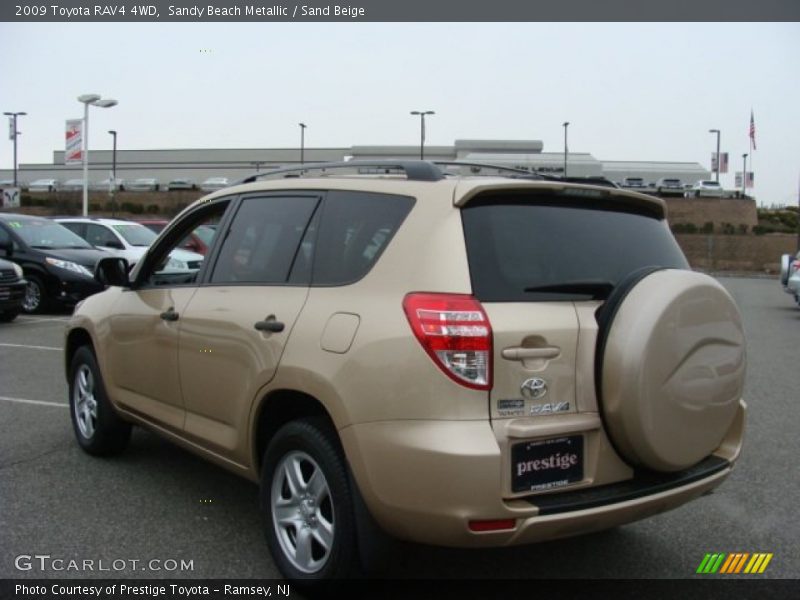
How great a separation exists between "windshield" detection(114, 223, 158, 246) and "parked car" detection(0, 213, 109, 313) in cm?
264

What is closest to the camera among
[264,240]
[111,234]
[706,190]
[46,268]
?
[264,240]

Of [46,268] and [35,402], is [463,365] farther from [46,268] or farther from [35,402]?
[46,268]

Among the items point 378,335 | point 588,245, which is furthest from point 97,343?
point 588,245

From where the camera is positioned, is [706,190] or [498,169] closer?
[498,169]

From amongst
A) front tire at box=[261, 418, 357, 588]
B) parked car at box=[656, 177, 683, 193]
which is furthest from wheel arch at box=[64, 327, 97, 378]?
parked car at box=[656, 177, 683, 193]

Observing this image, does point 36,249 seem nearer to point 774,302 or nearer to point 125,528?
point 125,528

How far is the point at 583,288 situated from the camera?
10.5ft

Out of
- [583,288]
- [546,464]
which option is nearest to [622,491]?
[546,464]

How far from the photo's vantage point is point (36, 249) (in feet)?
45.9

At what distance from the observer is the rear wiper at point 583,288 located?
10.2ft

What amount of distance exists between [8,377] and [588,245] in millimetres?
6854

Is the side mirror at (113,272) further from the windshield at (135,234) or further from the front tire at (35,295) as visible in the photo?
the windshield at (135,234)

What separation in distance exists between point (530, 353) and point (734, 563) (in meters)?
1.79

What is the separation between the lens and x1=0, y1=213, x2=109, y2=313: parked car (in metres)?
13.6
